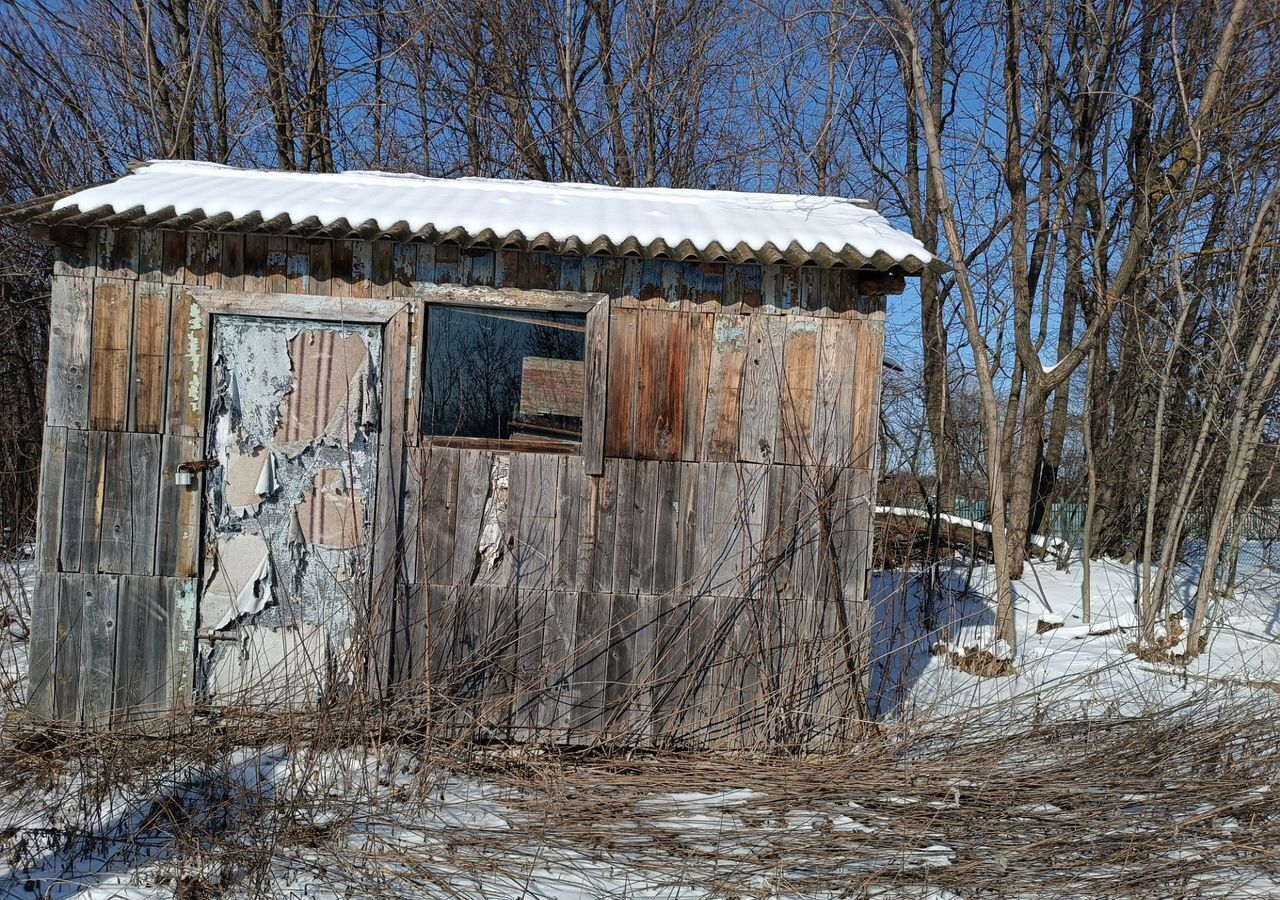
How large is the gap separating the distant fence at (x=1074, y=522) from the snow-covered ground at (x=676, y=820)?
23.0 ft

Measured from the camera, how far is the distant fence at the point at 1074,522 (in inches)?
454

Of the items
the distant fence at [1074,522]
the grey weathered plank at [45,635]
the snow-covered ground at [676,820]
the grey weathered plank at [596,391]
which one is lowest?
the snow-covered ground at [676,820]

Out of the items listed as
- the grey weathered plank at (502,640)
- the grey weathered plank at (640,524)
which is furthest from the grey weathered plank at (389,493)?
the grey weathered plank at (640,524)

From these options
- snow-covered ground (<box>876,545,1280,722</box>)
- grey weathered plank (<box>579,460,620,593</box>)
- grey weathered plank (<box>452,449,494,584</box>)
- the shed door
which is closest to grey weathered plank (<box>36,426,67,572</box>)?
the shed door

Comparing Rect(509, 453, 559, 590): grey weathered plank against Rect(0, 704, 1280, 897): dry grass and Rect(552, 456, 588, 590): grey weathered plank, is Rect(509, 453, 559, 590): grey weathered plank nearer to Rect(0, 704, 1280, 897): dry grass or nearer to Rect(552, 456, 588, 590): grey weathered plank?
Rect(552, 456, 588, 590): grey weathered plank

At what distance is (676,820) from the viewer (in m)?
3.94

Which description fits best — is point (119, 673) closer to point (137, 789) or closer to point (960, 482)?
point (137, 789)

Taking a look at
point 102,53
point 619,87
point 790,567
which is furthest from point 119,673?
point 619,87

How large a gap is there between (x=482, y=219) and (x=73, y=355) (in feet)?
7.64

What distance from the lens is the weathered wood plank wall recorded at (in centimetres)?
460

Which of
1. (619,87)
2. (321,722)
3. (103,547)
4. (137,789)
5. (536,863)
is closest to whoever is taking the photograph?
(536,863)

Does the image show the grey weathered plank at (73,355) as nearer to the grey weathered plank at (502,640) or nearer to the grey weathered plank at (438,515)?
the grey weathered plank at (438,515)

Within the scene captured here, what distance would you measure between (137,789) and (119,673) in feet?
3.06

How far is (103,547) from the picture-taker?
462 centimetres
